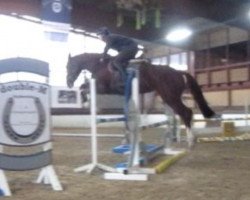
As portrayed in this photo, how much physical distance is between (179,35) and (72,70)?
43.3 feet

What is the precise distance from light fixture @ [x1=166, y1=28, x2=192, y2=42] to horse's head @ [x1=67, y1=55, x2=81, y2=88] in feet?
40.4

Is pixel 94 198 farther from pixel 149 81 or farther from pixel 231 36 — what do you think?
pixel 231 36

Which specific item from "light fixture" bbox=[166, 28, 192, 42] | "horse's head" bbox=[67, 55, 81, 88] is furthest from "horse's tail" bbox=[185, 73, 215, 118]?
"light fixture" bbox=[166, 28, 192, 42]

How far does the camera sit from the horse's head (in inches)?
282

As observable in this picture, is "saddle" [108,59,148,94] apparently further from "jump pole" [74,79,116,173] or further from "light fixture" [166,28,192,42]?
"light fixture" [166,28,192,42]

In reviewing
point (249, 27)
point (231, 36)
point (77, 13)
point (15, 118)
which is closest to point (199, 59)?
point (231, 36)

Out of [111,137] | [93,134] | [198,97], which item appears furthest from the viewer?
[111,137]

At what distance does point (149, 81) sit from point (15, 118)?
2.76 meters

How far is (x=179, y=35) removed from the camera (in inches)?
781

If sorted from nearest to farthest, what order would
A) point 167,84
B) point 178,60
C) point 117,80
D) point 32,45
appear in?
point 167,84, point 117,80, point 32,45, point 178,60

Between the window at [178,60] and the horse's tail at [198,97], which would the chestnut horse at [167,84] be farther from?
the window at [178,60]

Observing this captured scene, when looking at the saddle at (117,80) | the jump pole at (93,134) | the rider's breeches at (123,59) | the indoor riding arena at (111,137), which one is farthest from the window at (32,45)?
the jump pole at (93,134)

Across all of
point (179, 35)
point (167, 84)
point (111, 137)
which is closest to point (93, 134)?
point (167, 84)

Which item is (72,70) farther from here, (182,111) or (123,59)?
(182,111)
